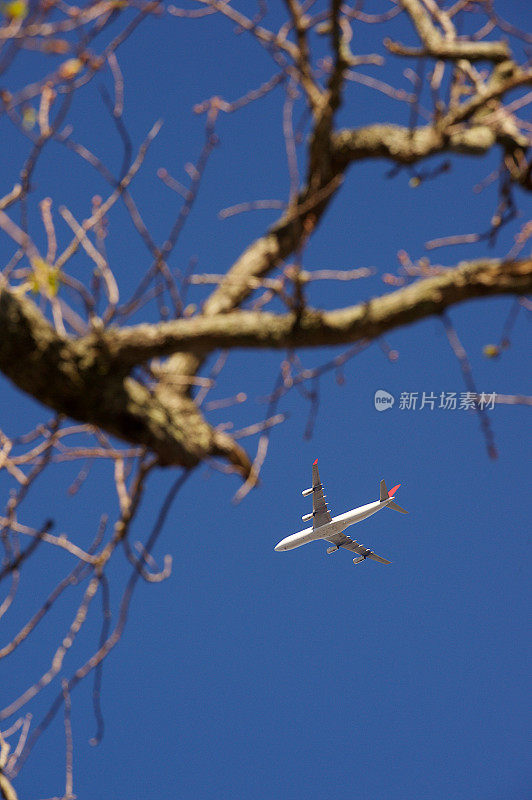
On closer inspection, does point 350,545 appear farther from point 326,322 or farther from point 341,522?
point 326,322

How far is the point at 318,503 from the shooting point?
4.35 meters

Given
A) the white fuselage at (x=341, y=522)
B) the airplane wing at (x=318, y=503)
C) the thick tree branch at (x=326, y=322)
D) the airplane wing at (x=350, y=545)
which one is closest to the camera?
the thick tree branch at (x=326, y=322)

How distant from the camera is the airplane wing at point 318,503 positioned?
3768 mm

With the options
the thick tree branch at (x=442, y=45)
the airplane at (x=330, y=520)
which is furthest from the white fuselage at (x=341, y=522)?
the thick tree branch at (x=442, y=45)

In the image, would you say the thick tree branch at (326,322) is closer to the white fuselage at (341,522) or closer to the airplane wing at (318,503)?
the airplane wing at (318,503)

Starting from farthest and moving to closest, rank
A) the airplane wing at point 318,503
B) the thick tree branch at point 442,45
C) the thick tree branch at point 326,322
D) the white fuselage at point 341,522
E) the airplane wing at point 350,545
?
the airplane wing at point 350,545
the white fuselage at point 341,522
the airplane wing at point 318,503
the thick tree branch at point 442,45
the thick tree branch at point 326,322

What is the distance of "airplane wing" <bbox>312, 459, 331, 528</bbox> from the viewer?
3.77m

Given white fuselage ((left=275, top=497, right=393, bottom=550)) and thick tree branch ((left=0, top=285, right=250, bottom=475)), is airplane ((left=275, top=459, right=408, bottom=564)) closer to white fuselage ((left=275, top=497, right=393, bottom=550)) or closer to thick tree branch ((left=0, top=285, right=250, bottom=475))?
white fuselage ((left=275, top=497, right=393, bottom=550))

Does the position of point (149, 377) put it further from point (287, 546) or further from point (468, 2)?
point (287, 546)

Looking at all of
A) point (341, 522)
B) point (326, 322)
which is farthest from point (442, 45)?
point (341, 522)

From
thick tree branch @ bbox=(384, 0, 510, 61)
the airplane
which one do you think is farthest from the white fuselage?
thick tree branch @ bbox=(384, 0, 510, 61)

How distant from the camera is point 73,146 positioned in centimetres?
234

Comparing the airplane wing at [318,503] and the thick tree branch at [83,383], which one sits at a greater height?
the airplane wing at [318,503]

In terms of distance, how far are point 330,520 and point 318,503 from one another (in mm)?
662
